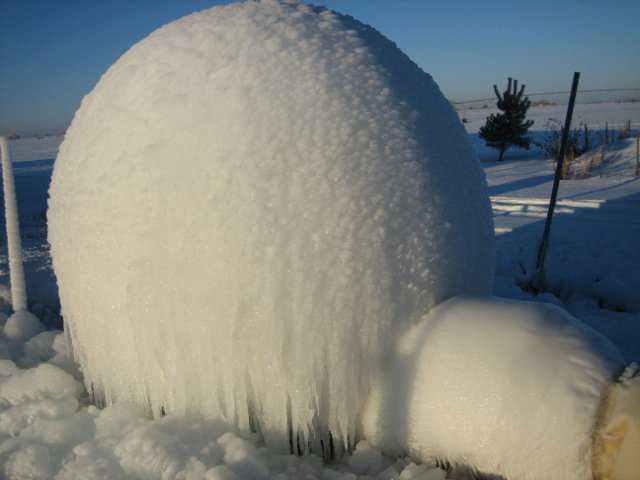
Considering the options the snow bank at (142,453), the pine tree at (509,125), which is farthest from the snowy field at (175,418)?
the pine tree at (509,125)

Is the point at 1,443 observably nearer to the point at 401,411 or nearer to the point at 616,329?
the point at 401,411

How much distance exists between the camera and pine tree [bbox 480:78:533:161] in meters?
13.4

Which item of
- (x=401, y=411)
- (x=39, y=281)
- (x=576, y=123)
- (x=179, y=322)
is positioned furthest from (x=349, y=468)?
(x=576, y=123)

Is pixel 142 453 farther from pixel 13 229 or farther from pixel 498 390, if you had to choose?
pixel 13 229

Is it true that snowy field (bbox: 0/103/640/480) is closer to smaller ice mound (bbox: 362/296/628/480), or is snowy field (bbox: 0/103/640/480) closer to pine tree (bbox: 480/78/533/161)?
smaller ice mound (bbox: 362/296/628/480)

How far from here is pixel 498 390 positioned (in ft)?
4.55

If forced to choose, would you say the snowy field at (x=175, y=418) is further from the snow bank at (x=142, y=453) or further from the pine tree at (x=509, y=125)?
the pine tree at (x=509, y=125)

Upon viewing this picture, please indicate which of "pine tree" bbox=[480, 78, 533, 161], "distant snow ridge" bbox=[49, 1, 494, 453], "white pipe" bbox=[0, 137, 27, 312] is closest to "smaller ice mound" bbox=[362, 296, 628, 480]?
"distant snow ridge" bbox=[49, 1, 494, 453]

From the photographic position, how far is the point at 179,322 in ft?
5.37

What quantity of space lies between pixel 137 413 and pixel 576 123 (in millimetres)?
22671

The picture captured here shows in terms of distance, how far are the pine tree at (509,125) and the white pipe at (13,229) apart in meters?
12.7

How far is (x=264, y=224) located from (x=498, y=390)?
85 cm

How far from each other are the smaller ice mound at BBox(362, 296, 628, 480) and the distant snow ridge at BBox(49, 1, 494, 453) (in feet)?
0.40

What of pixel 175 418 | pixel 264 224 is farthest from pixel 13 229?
pixel 264 224
